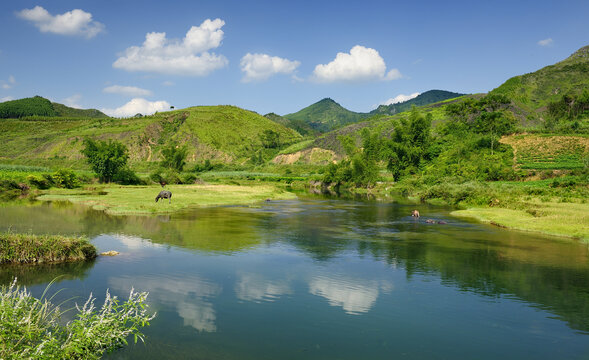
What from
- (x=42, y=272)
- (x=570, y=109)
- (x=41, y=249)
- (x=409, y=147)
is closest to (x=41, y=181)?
(x=41, y=249)

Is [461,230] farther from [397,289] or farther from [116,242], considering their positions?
[116,242]

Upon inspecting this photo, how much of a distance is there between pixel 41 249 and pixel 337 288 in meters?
16.6

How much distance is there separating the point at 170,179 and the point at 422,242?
78483 millimetres

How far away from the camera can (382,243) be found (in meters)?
28.7

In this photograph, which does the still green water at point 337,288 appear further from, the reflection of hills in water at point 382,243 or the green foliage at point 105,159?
the green foliage at point 105,159

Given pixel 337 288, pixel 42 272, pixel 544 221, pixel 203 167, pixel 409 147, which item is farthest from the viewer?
pixel 203 167

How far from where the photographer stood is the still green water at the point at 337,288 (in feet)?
40.4

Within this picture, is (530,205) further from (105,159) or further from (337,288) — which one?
(105,159)

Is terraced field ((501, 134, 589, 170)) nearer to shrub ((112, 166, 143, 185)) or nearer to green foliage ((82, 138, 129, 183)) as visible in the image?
shrub ((112, 166, 143, 185))

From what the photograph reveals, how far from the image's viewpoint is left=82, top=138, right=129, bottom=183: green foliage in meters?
83.2

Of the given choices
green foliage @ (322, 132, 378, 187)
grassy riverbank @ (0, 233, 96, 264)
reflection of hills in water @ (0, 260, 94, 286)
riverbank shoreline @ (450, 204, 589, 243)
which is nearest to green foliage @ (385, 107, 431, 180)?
green foliage @ (322, 132, 378, 187)

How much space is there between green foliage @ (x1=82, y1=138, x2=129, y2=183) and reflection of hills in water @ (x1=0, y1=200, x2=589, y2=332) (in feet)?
134

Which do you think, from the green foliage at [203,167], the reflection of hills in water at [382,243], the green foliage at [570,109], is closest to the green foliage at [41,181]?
the reflection of hills in water at [382,243]

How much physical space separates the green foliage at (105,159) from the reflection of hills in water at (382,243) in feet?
134
